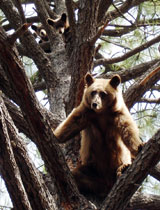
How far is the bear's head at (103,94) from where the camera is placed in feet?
14.3

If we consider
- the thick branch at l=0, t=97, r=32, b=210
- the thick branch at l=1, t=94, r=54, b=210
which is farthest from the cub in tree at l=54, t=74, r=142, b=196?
the thick branch at l=0, t=97, r=32, b=210

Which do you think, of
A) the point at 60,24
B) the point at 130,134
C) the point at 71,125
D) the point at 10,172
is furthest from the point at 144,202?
the point at 60,24

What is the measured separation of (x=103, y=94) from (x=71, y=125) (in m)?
0.55

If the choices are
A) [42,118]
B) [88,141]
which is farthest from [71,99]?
[42,118]

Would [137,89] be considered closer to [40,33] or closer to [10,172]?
[10,172]

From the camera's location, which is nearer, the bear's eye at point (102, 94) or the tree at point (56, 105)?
the tree at point (56, 105)

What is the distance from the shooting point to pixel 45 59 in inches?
220

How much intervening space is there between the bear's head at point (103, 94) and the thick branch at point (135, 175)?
1.37 m

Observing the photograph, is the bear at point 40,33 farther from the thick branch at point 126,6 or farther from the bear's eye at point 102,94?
the bear's eye at point 102,94

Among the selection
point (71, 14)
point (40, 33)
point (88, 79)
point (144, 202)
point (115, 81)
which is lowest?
point (144, 202)

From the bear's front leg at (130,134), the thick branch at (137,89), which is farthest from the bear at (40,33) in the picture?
the bear's front leg at (130,134)

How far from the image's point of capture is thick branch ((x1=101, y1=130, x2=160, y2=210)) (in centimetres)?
287

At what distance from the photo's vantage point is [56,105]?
520cm

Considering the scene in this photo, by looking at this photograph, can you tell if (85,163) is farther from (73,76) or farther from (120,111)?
(73,76)
